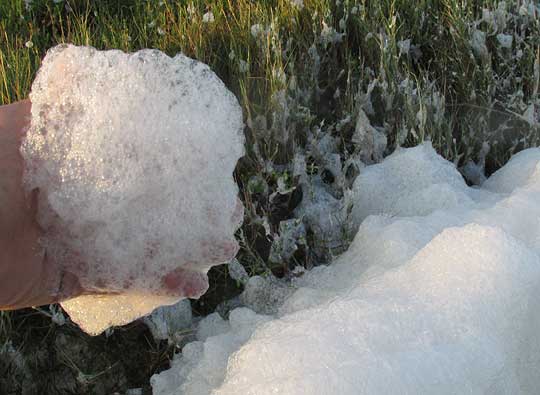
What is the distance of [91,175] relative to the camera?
1.68 meters

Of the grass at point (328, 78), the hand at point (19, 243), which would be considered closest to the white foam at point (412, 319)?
the grass at point (328, 78)

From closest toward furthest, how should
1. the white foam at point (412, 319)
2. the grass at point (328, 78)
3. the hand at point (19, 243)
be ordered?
the hand at point (19, 243) < the white foam at point (412, 319) < the grass at point (328, 78)

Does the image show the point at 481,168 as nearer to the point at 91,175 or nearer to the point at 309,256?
the point at 309,256

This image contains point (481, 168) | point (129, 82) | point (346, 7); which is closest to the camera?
point (129, 82)

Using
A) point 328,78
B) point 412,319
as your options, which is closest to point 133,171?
point 412,319

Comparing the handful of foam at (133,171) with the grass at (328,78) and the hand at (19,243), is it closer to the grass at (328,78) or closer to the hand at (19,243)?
the hand at (19,243)

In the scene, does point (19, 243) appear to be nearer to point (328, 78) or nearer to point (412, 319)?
point (412, 319)

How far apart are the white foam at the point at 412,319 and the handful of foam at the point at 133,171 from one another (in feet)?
0.91

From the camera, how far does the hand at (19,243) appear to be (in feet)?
4.91

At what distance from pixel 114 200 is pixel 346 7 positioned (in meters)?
1.45

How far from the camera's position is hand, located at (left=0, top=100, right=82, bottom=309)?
150 cm

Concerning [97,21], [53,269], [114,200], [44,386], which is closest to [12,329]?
[44,386]

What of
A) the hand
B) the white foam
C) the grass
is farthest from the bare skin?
the grass

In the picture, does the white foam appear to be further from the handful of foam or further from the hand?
the hand
